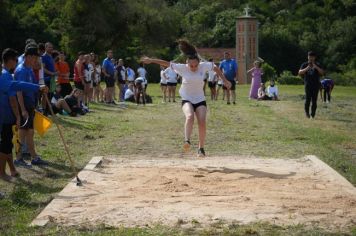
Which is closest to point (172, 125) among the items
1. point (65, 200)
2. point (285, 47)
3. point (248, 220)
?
point (65, 200)

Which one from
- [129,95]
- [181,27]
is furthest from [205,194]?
[181,27]

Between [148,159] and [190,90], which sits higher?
[190,90]

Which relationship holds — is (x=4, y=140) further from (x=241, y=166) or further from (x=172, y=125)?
(x=172, y=125)

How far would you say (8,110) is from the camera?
1048cm

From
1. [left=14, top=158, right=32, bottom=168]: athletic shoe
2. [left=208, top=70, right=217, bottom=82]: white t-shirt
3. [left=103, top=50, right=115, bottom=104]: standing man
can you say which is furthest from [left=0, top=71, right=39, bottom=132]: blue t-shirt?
[left=208, top=70, right=217, bottom=82]: white t-shirt

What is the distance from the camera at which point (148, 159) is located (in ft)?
40.7

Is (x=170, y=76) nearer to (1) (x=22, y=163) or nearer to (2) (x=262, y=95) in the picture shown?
(2) (x=262, y=95)

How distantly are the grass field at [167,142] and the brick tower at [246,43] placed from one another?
4049cm

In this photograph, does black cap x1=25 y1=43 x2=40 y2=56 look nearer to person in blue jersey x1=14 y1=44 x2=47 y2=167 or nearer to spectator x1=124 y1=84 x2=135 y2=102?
person in blue jersey x1=14 y1=44 x2=47 y2=167

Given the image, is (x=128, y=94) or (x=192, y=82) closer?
(x=192, y=82)

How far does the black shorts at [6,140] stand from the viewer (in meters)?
10.3

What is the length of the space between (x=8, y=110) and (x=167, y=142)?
5147 mm

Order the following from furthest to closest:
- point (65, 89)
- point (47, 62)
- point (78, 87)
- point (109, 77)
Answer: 1. point (109, 77)
2. point (78, 87)
3. point (65, 89)
4. point (47, 62)

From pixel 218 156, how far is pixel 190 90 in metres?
1.36
